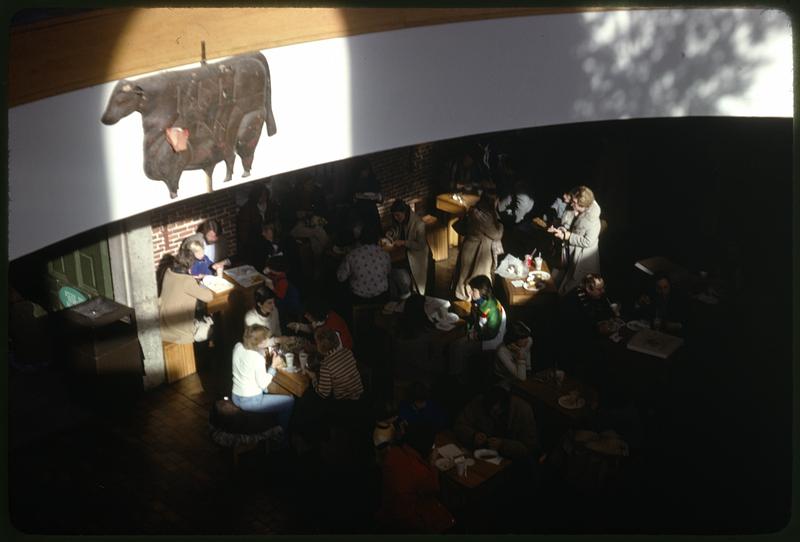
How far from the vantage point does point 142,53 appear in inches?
261

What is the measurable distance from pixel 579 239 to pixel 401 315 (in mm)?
2528

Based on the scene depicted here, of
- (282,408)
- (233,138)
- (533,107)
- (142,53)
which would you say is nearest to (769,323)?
(533,107)

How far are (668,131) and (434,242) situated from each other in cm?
396

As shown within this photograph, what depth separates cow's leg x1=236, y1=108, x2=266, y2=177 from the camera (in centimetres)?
747

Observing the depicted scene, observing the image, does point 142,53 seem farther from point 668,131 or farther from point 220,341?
point 668,131

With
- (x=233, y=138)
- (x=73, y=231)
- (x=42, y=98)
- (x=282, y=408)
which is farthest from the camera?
(x=282, y=408)

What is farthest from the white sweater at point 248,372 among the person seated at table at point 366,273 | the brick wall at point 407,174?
the brick wall at point 407,174

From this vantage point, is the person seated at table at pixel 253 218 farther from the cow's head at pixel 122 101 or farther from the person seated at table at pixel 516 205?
the cow's head at pixel 122 101

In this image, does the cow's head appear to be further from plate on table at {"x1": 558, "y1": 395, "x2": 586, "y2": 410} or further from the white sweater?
plate on table at {"x1": 558, "y1": 395, "x2": 586, "y2": 410}

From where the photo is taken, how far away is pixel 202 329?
1055cm

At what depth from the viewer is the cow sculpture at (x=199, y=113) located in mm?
6770

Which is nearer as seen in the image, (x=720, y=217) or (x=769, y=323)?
(x=769, y=323)

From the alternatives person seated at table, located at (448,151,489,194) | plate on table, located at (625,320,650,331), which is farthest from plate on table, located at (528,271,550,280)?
person seated at table, located at (448,151,489,194)

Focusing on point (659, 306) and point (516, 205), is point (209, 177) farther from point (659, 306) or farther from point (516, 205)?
point (516, 205)
